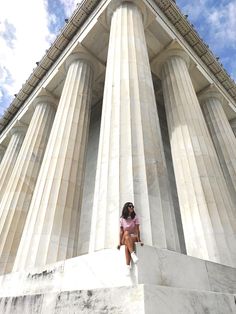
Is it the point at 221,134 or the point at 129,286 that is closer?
the point at 129,286

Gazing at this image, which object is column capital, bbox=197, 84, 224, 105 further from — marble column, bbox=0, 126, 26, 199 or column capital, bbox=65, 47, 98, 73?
marble column, bbox=0, 126, 26, 199

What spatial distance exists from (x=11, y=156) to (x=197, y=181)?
22.6 metres

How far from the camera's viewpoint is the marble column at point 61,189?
12.8 m

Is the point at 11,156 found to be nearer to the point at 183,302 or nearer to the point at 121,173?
the point at 121,173

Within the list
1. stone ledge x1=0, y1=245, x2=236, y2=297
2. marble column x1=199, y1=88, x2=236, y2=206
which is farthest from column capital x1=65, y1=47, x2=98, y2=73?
stone ledge x1=0, y1=245, x2=236, y2=297

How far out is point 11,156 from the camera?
2902 centimetres

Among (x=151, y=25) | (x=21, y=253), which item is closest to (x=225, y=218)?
(x=21, y=253)

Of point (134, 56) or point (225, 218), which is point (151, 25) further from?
point (225, 218)

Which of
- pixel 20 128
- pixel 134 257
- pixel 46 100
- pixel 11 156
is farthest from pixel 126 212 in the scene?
pixel 20 128

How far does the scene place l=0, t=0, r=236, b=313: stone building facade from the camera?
6.91 metres

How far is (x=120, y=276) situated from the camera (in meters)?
6.51

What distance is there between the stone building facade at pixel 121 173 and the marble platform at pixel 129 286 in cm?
3

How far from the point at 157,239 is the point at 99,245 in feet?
6.62

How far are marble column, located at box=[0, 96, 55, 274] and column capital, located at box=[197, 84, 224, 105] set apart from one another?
16.0 m
